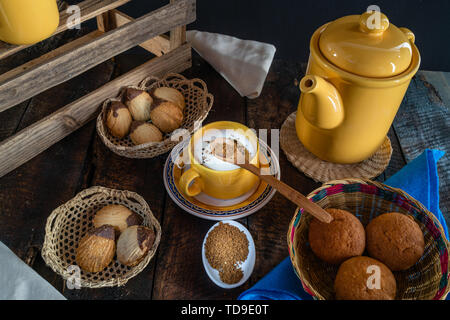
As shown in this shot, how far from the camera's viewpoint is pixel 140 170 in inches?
23.7

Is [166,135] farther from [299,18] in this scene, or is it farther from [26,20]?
[299,18]

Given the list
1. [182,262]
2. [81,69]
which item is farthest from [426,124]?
[81,69]

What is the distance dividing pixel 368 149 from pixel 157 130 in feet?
1.09

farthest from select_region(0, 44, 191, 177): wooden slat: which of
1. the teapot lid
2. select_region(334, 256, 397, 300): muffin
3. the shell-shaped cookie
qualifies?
select_region(334, 256, 397, 300): muffin

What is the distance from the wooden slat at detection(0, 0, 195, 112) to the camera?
0.53 meters

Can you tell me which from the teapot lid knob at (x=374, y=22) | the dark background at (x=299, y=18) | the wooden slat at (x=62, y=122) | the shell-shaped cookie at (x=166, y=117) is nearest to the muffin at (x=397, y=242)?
the teapot lid knob at (x=374, y=22)

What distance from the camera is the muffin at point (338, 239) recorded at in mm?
443

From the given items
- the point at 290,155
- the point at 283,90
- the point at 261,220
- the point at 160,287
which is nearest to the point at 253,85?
the point at 283,90

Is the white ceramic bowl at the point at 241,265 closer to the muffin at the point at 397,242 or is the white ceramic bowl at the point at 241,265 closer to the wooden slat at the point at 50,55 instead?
the muffin at the point at 397,242

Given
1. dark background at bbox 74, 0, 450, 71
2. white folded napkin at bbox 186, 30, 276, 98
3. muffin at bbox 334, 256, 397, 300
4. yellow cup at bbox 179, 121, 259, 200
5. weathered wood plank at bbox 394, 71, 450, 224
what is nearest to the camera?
muffin at bbox 334, 256, 397, 300

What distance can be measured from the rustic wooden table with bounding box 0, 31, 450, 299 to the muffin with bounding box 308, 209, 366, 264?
0.08 m

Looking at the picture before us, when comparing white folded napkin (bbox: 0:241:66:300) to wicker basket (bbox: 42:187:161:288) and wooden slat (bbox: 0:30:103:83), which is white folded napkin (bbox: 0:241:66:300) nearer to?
wicker basket (bbox: 42:187:161:288)

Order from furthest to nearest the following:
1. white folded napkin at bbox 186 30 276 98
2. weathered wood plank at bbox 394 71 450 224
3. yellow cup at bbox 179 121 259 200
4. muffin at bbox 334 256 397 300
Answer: white folded napkin at bbox 186 30 276 98 → weathered wood plank at bbox 394 71 450 224 → yellow cup at bbox 179 121 259 200 → muffin at bbox 334 256 397 300

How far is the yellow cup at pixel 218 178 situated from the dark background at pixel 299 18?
2.19ft
